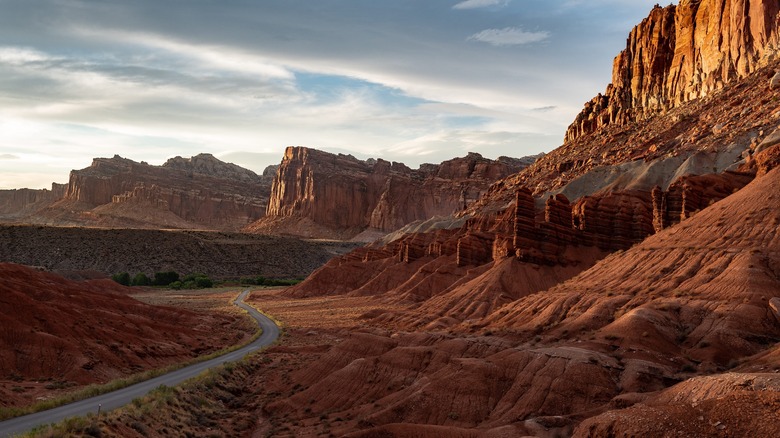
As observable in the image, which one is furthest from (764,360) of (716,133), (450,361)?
(716,133)

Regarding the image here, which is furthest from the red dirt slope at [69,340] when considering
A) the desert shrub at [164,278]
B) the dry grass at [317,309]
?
the desert shrub at [164,278]

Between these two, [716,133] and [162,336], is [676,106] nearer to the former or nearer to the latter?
[716,133]

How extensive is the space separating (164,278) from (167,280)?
729mm

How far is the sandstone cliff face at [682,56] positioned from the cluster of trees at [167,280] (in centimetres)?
8097

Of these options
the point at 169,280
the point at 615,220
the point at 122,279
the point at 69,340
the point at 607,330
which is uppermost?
the point at 615,220

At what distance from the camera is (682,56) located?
111625 mm

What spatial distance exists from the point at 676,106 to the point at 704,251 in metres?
76.2

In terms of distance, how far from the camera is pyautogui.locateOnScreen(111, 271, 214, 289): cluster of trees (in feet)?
406

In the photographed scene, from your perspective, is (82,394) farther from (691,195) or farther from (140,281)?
(140,281)

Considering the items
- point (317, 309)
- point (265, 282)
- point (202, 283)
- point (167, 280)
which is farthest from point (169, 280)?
point (317, 309)

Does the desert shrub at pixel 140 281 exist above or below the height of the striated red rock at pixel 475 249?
below

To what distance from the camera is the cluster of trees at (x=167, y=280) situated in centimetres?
12388

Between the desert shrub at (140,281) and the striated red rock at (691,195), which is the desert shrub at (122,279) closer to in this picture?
the desert shrub at (140,281)

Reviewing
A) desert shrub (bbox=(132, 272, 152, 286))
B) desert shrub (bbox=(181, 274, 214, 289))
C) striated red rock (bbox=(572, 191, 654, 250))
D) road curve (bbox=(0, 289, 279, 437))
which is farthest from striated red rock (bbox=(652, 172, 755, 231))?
desert shrub (bbox=(132, 272, 152, 286))
